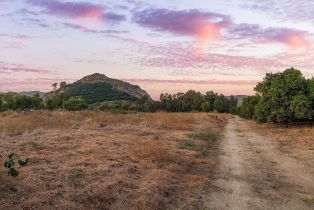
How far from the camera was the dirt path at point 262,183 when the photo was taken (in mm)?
9195

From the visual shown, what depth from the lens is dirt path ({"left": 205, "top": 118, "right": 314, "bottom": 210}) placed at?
9195mm

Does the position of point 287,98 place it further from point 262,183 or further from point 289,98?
point 262,183

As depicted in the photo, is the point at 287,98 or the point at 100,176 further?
the point at 287,98

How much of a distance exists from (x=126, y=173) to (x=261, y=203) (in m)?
4.51

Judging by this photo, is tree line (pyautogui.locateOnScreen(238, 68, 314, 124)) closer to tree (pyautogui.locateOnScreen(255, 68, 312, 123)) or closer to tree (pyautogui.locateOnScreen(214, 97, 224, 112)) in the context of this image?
tree (pyautogui.locateOnScreen(255, 68, 312, 123))

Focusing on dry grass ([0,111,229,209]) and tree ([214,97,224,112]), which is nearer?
dry grass ([0,111,229,209])

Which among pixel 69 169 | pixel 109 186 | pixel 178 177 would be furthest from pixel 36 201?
pixel 178 177

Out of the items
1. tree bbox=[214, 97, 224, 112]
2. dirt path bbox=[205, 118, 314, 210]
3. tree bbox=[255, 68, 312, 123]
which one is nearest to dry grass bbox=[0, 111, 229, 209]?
dirt path bbox=[205, 118, 314, 210]

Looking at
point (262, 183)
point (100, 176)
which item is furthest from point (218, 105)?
point (100, 176)

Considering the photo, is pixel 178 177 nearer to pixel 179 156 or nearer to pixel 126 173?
pixel 126 173

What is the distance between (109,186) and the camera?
1008cm

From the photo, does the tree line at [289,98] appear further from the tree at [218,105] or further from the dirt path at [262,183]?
the tree at [218,105]

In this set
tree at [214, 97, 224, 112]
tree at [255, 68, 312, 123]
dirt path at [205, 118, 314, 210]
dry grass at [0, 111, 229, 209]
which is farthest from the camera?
tree at [214, 97, 224, 112]

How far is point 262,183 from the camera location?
37.7 feet
